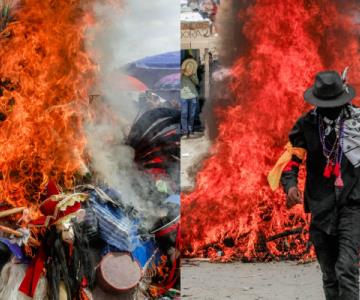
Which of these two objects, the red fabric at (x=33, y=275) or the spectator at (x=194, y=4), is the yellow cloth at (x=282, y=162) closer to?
the spectator at (x=194, y=4)

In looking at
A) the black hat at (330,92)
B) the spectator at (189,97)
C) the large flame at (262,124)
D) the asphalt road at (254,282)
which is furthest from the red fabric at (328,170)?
the spectator at (189,97)

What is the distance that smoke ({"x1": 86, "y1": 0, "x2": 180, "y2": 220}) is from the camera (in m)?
6.37

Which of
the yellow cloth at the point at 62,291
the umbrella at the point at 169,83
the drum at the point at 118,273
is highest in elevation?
the umbrella at the point at 169,83

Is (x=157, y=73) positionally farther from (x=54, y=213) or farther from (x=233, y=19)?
Answer: (x=54, y=213)

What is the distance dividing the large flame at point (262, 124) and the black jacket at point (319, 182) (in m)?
1.08

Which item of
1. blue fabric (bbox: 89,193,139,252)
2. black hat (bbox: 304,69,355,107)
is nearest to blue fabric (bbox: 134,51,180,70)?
blue fabric (bbox: 89,193,139,252)

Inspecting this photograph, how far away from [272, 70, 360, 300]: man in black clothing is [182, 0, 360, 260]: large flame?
1140mm

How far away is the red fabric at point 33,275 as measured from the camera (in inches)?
240

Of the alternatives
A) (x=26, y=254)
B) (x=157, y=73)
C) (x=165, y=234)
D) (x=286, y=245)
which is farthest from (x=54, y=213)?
(x=286, y=245)

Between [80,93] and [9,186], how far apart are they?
100 cm

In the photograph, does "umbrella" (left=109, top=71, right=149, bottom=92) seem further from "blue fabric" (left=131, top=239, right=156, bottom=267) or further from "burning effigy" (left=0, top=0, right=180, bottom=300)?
"blue fabric" (left=131, top=239, right=156, bottom=267)

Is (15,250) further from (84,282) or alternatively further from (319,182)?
(319,182)

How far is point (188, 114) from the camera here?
21.0 feet

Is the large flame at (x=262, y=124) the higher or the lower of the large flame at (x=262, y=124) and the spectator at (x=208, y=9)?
the lower
